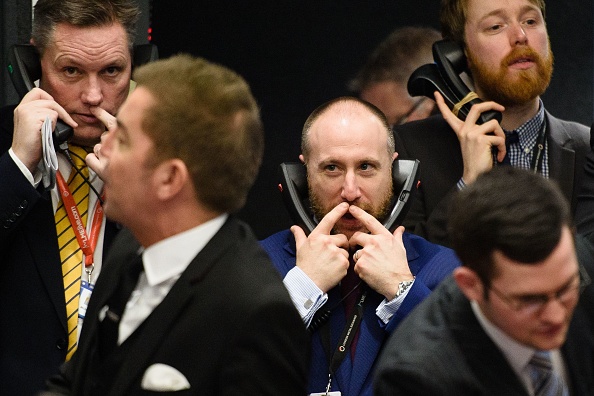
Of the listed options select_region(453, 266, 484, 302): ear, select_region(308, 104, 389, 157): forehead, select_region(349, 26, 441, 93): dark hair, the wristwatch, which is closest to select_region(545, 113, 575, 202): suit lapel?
select_region(308, 104, 389, 157): forehead

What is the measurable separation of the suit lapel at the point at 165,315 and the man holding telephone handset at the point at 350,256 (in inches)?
32.0

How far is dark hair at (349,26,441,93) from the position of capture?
4.38 metres

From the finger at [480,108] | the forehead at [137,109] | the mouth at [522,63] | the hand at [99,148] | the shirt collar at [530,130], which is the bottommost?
the shirt collar at [530,130]

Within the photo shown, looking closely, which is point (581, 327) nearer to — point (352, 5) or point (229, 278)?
point (229, 278)

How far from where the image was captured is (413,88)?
3.67 m

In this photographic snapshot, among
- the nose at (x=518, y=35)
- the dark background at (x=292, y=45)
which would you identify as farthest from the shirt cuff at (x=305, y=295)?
the dark background at (x=292, y=45)

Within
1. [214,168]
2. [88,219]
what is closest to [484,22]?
[88,219]

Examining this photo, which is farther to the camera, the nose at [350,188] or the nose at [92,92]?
the nose at [92,92]

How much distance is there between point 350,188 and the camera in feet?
9.79

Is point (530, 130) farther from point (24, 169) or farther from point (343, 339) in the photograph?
point (24, 169)

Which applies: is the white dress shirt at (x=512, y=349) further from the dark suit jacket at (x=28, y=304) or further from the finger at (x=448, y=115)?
the finger at (x=448, y=115)

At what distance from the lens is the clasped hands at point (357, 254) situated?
9.30 ft

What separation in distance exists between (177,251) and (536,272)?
0.65 m

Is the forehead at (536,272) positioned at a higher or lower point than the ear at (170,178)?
lower
